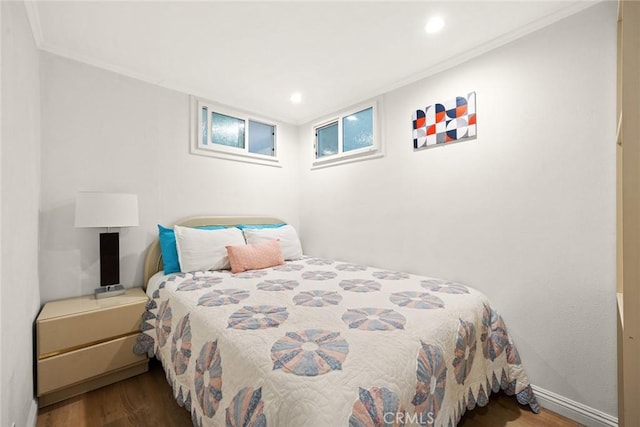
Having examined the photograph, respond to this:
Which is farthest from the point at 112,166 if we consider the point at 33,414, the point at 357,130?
the point at 357,130

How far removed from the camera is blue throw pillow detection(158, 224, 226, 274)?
2.31m

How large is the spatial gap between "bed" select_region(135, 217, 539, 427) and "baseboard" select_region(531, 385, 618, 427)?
8cm

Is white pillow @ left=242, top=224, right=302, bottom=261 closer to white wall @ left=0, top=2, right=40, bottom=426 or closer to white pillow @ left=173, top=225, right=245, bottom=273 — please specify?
white pillow @ left=173, top=225, right=245, bottom=273

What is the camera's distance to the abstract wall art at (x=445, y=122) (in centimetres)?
211

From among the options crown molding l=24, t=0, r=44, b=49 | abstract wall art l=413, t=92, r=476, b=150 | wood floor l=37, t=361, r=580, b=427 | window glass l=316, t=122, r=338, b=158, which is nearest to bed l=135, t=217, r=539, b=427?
wood floor l=37, t=361, r=580, b=427

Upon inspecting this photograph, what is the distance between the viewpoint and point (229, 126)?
310 centimetres

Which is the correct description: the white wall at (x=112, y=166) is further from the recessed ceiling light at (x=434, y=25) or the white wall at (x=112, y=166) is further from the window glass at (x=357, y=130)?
the recessed ceiling light at (x=434, y=25)

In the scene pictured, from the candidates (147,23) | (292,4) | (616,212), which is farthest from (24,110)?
(616,212)

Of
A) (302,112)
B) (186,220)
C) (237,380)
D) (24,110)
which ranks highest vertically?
(302,112)

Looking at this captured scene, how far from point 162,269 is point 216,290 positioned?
3.34 ft

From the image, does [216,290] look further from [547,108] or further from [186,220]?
[547,108]

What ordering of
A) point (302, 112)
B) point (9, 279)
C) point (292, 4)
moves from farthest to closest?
1. point (302, 112)
2. point (292, 4)
3. point (9, 279)

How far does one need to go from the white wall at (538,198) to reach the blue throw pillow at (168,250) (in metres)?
2.05

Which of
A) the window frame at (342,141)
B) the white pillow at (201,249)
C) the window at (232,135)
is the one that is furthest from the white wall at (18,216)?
the window frame at (342,141)
